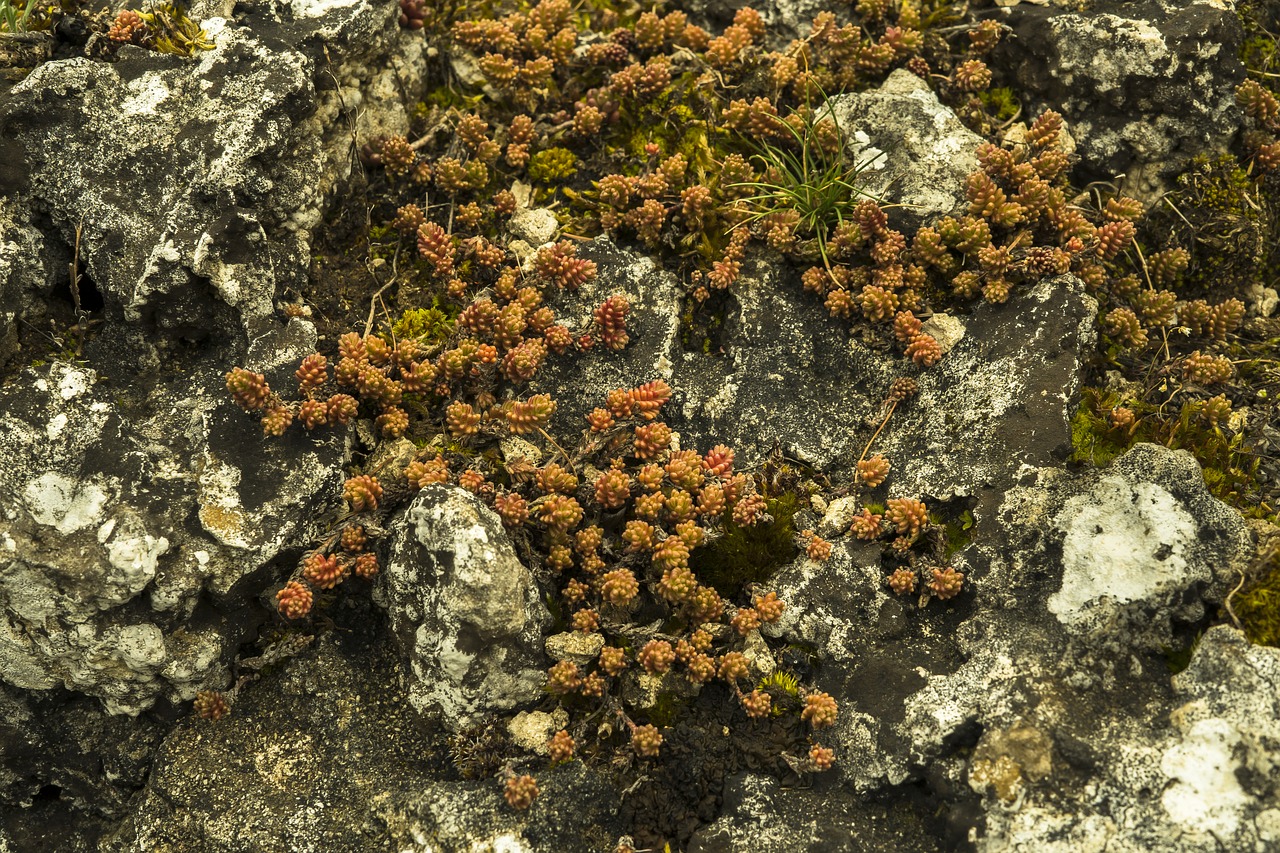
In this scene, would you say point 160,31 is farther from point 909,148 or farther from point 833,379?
point 909,148

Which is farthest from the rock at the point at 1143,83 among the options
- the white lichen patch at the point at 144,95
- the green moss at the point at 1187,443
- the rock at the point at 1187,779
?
the white lichen patch at the point at 144,95

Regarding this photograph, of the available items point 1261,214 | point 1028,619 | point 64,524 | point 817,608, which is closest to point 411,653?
point 64,524

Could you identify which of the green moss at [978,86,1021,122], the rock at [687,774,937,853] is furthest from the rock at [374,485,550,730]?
the green moss at [978,86,1021,122]

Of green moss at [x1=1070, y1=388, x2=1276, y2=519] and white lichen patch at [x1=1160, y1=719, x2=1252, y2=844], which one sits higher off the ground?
green moss at [x1=1070, y1=388, x2=1276, y2=519]

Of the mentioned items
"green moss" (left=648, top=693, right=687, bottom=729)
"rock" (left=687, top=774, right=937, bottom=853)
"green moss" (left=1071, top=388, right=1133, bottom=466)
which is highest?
"green moss" (left=1071, top=388, right=1133, bottom=466)

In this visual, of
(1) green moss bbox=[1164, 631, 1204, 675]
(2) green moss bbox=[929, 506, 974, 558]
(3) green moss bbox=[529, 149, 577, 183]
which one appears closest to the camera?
(1) green moss bbox=[1164, 631, 1204, 675]

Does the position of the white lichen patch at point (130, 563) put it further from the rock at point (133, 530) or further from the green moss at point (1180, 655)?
the green moss at point (1180, 655)

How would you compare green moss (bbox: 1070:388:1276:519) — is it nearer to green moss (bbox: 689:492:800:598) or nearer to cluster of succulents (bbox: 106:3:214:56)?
green moss (bbox: 689:492:800:598)
